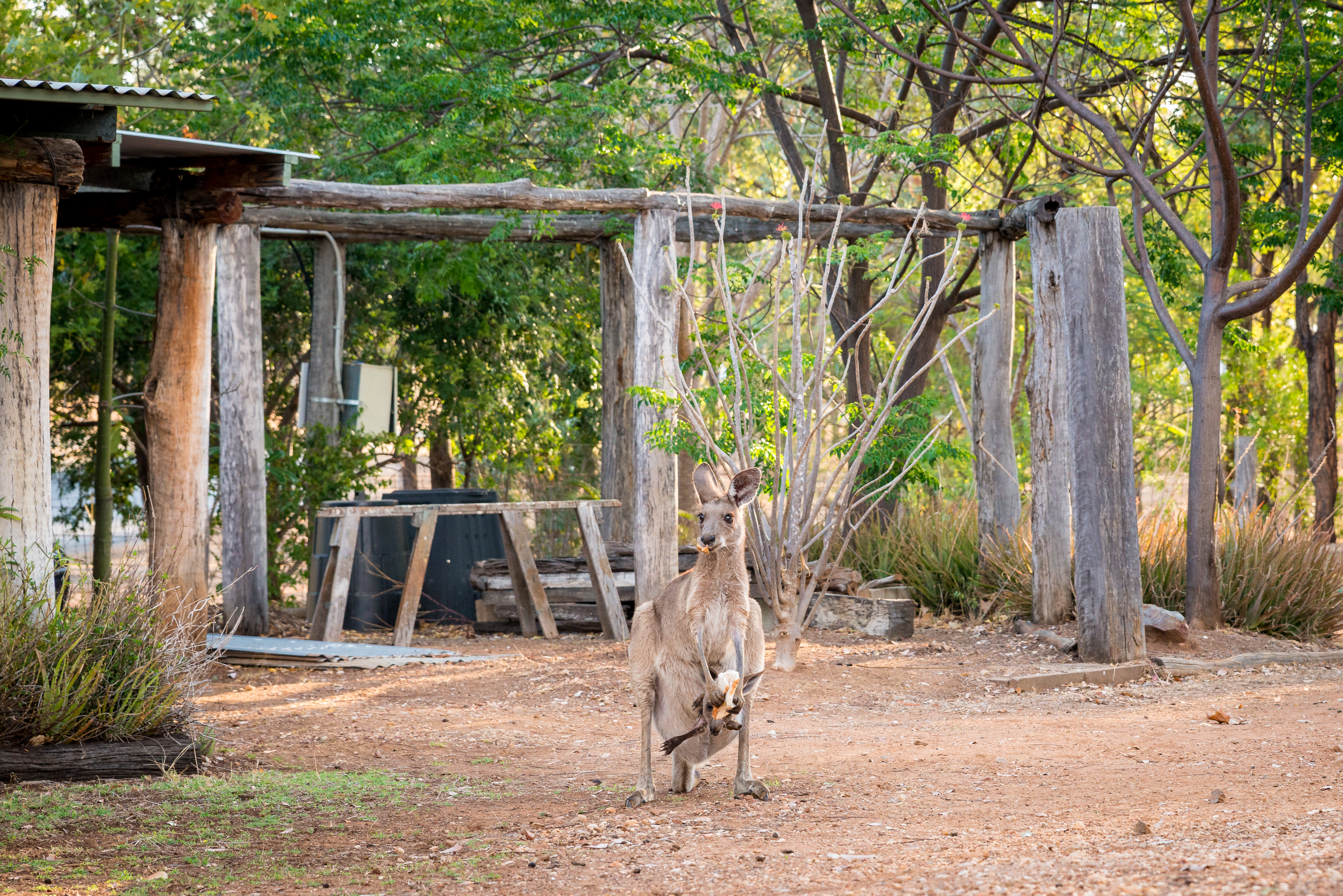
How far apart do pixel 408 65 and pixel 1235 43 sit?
31.8ft

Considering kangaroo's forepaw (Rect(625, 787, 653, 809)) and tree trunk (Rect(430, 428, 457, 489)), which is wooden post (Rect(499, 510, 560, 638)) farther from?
kangaroo's forepaw (Rect(625, 787, 653, 809))

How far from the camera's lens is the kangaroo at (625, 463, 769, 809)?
467 cm

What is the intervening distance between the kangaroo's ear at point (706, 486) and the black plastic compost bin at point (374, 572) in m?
6.06

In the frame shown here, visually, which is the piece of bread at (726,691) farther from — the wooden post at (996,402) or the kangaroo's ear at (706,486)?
the wooden post at (996,402)

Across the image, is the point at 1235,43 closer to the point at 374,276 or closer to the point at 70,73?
the point at 374,276

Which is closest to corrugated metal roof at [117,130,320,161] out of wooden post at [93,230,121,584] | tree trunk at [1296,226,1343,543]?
wooden post at [93,230,121,584]

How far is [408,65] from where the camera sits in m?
12.4

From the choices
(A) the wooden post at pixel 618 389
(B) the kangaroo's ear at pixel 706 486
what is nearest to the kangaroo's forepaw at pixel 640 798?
(B) the kangaroo's ear at pixel 706 486

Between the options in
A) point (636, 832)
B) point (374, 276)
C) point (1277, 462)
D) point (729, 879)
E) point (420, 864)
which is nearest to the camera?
point (729, 879)

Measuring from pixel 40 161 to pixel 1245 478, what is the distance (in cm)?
1295

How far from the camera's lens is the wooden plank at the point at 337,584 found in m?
9.55

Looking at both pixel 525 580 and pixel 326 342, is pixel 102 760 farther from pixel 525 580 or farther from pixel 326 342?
pixel 326 342

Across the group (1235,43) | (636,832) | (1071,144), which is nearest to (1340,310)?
(1235,43)

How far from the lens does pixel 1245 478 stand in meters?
14.1
